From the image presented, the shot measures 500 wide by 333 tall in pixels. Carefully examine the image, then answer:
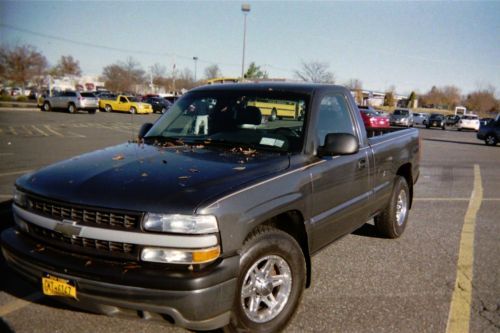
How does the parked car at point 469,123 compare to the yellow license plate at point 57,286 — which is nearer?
the yellow license plate at point 57,286

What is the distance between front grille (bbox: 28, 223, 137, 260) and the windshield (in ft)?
4.75

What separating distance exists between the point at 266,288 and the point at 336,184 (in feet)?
4.03

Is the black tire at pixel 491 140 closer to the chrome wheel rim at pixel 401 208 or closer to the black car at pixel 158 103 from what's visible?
the chrome wheel rim at pixel 401 208

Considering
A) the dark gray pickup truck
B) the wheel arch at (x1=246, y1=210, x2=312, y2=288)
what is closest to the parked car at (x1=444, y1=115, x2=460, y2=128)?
the dark gray pickup truck

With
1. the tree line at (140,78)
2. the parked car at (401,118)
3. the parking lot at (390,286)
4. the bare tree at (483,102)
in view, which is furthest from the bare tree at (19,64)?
the bare tree at (483,102)

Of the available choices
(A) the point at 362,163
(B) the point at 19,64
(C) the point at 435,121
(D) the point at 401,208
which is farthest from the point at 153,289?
(B) the point at 19,64

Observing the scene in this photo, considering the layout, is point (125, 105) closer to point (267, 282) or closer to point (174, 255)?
point (267, 282)

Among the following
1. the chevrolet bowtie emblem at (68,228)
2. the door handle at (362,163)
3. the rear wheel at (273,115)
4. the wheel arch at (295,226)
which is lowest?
the wheel arch at (295,226)

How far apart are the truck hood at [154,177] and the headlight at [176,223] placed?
39 mm

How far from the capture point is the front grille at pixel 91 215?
99.0 inches

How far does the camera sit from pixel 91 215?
259cm

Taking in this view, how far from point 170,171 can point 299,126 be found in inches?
50.9

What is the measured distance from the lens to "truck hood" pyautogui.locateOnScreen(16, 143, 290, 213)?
2.55m

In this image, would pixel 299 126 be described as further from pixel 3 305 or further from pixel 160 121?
pixel 3 305
